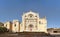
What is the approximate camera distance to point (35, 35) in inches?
344

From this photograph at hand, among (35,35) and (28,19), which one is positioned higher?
(28,19)

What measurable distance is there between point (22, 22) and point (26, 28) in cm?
260

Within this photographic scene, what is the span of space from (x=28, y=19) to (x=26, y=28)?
2929mm

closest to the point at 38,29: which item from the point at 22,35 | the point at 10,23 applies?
the point at 10,23

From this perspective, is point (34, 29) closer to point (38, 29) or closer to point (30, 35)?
point (38, 29)

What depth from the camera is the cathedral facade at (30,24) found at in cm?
6022

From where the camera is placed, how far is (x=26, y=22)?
6091 cm

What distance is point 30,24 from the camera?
197ft

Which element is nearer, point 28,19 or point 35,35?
point 35,35

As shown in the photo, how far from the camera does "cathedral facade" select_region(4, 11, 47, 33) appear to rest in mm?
60219

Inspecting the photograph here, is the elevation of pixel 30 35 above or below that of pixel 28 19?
below

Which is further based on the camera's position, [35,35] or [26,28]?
[26,28]

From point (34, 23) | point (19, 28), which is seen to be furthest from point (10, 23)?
point (34, 23)

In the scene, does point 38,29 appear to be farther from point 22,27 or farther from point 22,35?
point 22,35
